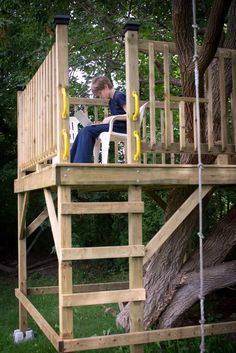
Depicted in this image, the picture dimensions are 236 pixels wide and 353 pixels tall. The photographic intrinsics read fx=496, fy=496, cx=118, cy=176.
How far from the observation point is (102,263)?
13320mm

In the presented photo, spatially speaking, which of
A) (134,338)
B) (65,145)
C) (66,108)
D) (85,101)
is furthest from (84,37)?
(134,338)

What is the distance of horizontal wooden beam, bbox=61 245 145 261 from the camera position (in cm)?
431

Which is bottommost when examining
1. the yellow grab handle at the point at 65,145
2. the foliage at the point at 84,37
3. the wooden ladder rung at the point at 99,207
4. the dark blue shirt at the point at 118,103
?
the wooden ladder rung at the point at 99,207

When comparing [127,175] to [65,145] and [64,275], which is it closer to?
[65,145]

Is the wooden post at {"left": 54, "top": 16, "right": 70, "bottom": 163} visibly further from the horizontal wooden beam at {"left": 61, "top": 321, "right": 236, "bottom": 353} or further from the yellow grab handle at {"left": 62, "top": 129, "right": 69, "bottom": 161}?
the horizontal wooden beam at {"left": 61, "top": 321, "right": 236, "bottom": 353}

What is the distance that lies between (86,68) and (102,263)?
5.66 metres

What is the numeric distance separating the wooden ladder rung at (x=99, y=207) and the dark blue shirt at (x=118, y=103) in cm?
141

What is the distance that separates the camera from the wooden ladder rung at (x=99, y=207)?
171 inches

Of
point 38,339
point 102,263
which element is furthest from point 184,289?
point 102,263

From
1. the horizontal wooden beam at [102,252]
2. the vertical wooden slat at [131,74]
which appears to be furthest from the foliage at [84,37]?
the horizontal wooden beam at [102,252]

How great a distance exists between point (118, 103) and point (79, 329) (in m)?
3.89

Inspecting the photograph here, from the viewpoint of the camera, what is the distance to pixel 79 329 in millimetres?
7715

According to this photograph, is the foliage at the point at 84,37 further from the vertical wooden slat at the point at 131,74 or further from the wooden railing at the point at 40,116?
the vertical wooden slat at the point at 131,74

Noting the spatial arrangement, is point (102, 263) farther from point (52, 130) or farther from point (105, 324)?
point (52, 130)
